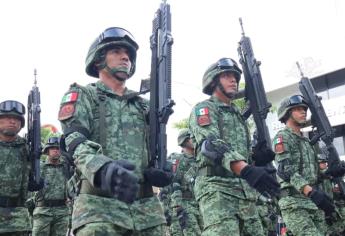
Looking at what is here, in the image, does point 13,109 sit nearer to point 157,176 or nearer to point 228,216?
point 228,216

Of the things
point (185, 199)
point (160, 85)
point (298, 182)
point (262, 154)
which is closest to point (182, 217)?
point (185, 199)

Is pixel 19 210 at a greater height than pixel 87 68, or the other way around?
pixel 87 68

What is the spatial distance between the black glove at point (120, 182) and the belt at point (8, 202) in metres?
3.65

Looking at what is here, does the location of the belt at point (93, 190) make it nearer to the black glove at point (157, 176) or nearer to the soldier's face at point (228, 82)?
the black glove at point (157, 176)

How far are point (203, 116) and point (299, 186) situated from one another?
186cm

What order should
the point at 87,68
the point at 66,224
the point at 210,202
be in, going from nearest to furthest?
the point at 87,68
the point at 210,202
the point at 66,224

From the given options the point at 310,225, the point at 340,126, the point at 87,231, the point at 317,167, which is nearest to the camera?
the point at 87,231

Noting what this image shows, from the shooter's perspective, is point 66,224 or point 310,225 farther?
point 66,224

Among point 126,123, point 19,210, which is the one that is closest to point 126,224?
point 126,123

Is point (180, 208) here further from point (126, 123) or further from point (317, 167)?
point (126, 123)

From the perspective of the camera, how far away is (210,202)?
4309mm

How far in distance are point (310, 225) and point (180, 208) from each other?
3.72 m

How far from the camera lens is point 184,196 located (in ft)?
A: 31.7

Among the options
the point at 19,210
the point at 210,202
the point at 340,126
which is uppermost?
the point at 340,126
